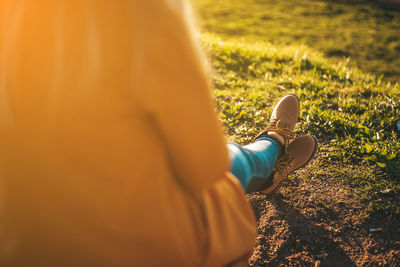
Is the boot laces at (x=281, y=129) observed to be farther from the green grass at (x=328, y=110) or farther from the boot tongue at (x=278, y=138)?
the green grass at (x=328, y=110)

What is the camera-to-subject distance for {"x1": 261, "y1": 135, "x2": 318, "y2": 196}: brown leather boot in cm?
190

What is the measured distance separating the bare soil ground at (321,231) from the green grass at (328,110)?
12 cm

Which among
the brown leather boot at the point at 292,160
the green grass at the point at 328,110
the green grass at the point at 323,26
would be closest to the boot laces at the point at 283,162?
the brown leather boot at the point at 292,160

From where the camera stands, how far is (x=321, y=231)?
1792mm

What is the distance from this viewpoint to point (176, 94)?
743 mm

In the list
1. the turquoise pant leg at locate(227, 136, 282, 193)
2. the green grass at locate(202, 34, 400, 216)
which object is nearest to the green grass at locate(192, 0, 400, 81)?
the green grass at locate(202, 34, 400, 216)

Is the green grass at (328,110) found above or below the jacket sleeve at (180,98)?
below

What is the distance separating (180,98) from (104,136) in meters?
0.25

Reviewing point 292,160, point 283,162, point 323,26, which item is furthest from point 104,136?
point 323,26

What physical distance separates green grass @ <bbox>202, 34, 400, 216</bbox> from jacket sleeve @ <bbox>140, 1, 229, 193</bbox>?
5.26 feet

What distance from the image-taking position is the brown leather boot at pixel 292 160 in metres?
1.90

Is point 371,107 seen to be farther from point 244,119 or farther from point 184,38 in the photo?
point 184,38

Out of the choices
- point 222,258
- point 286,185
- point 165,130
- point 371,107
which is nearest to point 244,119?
point 286,185

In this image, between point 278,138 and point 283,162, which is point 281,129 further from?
point 283,162
